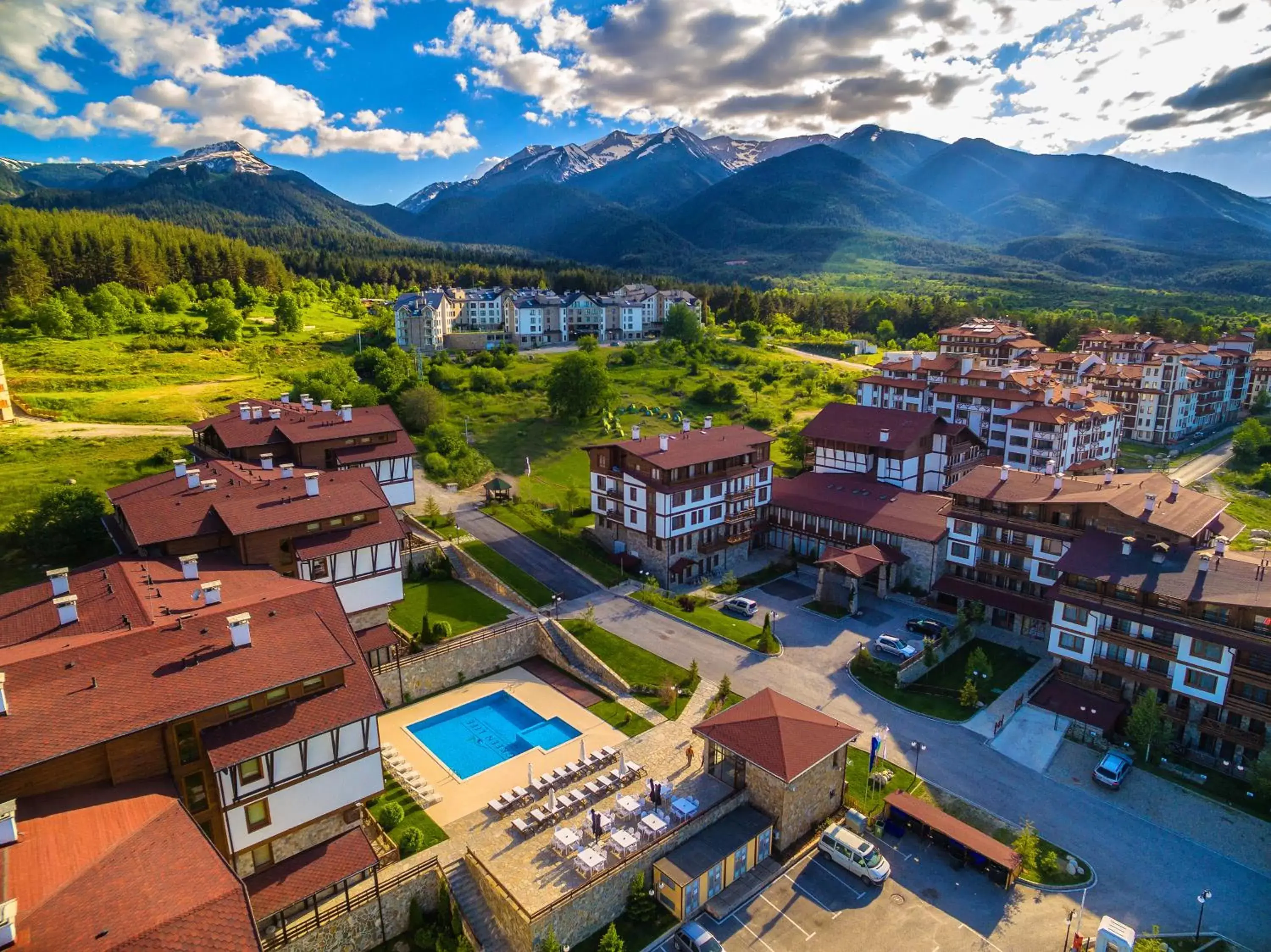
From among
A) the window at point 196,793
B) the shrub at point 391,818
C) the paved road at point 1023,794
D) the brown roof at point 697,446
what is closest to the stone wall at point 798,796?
the paved road at point 1023,794

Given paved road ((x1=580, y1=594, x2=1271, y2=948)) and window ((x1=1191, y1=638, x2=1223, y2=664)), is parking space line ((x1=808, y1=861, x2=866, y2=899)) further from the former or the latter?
window ((x1=1191, y1=638, x2=1223, y2=664))

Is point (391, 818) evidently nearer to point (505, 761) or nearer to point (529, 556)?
point (505, 761)

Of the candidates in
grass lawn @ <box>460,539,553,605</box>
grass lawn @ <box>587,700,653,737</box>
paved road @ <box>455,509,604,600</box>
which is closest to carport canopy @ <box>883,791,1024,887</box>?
grass lawn @ <box>587,700,653,737</box>

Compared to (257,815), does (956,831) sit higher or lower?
lower

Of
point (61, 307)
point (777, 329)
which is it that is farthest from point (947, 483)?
point (61, 307)

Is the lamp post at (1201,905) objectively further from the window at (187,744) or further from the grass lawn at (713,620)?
the window at (187,744)

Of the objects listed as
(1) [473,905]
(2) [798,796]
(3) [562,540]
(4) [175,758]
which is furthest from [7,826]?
(3) [562,540]
